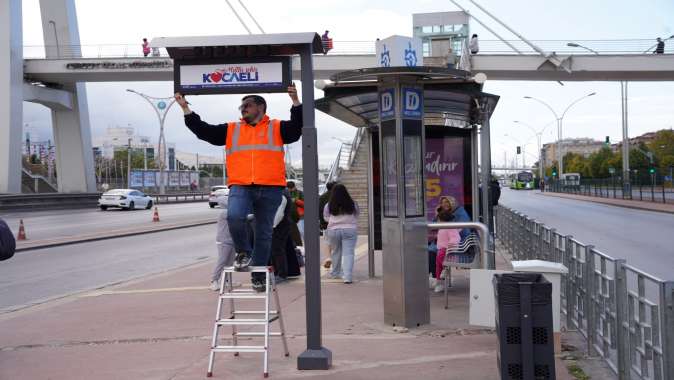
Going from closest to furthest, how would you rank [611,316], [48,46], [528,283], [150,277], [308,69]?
[528,283] < [611,316] < [308,69] < [150,277] < [48,46]

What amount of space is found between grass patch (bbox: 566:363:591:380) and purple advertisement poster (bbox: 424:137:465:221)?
660cm

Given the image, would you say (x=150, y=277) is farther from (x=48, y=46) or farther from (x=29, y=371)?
(x=48, y=46)

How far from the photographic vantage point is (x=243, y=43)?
6289 millimetres

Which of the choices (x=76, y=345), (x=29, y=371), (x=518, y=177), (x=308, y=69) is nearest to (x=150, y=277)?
(x=76, y=345)

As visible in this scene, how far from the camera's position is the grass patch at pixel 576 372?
5.97 m

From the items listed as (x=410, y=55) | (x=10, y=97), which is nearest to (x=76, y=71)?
(x=10, y=97)

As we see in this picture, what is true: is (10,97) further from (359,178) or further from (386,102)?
(386,102)

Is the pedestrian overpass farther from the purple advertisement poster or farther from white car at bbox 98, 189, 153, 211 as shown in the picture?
the purple advertisement poster

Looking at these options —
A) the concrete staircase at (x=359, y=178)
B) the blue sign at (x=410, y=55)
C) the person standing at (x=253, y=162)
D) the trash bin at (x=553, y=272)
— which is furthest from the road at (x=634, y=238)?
the person standing at (x=253, y=162)

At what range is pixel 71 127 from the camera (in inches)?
2234

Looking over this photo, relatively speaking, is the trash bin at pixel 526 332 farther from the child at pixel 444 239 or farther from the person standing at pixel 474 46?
the person standing at pixel 474 46

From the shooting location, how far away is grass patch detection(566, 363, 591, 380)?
5972mm

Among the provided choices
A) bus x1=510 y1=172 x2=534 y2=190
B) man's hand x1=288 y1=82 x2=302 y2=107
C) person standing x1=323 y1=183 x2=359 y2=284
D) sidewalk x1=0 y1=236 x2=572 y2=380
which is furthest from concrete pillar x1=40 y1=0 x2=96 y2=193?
bus x1=510 y1=172 x2=534 y2=190

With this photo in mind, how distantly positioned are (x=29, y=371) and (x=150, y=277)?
24.8ft
